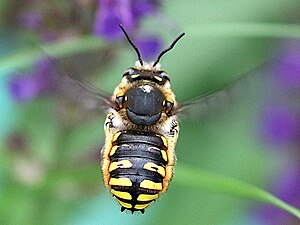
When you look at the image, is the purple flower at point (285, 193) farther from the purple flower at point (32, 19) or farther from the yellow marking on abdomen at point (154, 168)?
the yellow marking on abdomen at point (154, 168)

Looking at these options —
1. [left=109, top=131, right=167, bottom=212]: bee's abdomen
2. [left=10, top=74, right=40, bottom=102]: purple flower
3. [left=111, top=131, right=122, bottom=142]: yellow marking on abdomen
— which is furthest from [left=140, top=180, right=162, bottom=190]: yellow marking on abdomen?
[left=10, top=74, right=40, bottom=102]: purple flower

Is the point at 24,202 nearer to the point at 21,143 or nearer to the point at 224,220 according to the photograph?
the point at 21,143

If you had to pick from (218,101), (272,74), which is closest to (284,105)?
(272,74)

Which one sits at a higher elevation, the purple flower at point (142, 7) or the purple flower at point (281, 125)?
the purple flower at point (281, 125)

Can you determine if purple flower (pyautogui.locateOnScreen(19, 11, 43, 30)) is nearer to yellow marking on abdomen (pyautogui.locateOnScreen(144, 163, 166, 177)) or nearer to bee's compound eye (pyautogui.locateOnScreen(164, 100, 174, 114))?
bee's compound eye (pyautogui.locateOnScreen(164, 100, 174, 114))

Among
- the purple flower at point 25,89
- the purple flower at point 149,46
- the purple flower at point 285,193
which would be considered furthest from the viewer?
the purple flower at point 285,193

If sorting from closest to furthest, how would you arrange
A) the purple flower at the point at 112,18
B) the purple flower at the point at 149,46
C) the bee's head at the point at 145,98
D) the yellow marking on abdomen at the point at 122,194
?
the yellow marking on abdomen at the point at 122,194
the bee's head at the point at 145,98
the purple flower at the point at 112,18
the purple flower at the point at 149,46

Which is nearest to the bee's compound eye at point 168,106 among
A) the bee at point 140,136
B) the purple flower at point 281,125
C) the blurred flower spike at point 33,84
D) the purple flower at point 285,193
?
the bee at point 140,136

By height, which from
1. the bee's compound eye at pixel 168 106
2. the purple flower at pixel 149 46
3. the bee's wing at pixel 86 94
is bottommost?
the bee's compound eye at pixel 168 106
